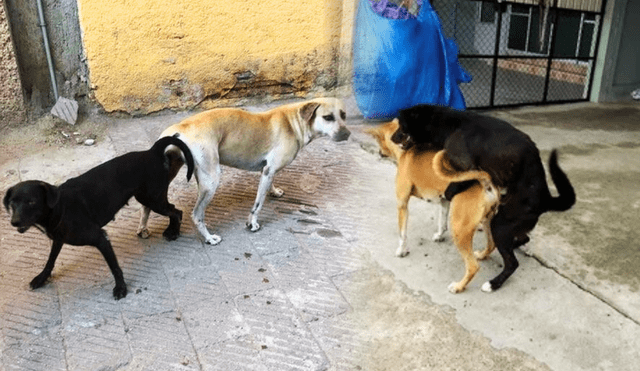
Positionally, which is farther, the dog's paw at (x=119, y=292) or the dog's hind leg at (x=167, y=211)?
the dog's hind leg at (x=167, y=211)

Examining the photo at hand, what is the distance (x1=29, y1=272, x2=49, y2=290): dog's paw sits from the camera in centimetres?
333

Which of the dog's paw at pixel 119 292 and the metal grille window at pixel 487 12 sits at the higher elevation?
the metal grille window at pixel 487 12

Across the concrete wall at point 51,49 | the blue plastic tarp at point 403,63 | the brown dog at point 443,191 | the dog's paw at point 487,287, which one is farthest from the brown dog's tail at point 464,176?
the concrete wall at point 51,49

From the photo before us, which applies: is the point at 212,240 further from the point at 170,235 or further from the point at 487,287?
the point at 487,287

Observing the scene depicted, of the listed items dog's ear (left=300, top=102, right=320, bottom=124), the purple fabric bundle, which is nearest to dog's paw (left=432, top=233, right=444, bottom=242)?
dog's ear (left=300, top=102, right=320, bottom=124)

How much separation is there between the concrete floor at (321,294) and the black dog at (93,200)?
0.30 m

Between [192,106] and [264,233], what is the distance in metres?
2.94

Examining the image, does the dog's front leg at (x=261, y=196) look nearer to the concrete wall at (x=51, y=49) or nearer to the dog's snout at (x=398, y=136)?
the dog's snout at (x=398, y=136)

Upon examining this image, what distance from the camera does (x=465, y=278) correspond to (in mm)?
3334

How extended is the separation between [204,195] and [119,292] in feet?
2.97

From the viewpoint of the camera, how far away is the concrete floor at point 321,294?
2836 millimetres

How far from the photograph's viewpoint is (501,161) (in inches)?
124

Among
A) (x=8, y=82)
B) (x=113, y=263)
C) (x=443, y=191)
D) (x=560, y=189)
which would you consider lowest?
(x=113, y=263)

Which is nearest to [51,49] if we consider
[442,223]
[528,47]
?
[442,223]
